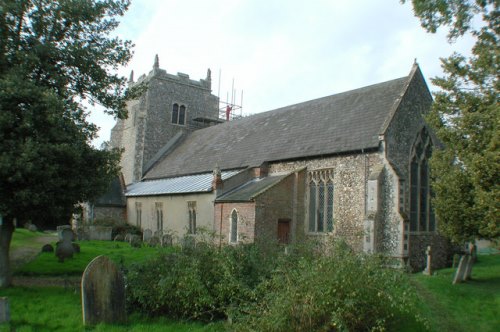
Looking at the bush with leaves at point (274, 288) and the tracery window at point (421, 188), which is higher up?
the tracery window at point (421, 188)

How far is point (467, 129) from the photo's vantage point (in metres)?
10.5

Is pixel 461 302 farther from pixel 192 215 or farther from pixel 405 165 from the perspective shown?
pixel 192 215

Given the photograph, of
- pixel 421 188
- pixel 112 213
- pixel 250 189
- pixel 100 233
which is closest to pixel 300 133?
pixel 250 189

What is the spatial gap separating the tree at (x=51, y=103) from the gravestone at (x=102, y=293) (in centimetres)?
324

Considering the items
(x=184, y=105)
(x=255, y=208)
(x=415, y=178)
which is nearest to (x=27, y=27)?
(x=255, y=208)

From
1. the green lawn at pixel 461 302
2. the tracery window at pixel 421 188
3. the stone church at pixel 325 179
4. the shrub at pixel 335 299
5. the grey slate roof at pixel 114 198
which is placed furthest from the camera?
the grey slate roof at pixel 114 198

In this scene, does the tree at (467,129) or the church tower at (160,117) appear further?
the church tower at (160,117)

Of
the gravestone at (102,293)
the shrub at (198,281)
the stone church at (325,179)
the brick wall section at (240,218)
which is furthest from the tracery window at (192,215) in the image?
the gravestone at (102,293)

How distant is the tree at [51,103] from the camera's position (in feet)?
35.0

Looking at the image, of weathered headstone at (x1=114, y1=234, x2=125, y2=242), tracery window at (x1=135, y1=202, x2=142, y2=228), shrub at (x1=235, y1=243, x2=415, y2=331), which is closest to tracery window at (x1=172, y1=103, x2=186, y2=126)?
tracery window at (x1=135, y1=202, x2=142, y2=228)

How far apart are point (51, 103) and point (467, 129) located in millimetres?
9603

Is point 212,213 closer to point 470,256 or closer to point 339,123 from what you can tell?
point 339,123

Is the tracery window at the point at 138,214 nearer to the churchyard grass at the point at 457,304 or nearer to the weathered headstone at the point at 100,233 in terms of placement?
the weathered headstone at the point at 100,233

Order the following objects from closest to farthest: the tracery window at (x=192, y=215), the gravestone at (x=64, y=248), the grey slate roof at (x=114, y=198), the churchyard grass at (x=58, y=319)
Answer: the churchyard grass at (x=58, y=319)
the gravestone at (x=64, y=248)
the tracery window at (x=192, y=215)
the grey slate roof at (x=114, y=198)
